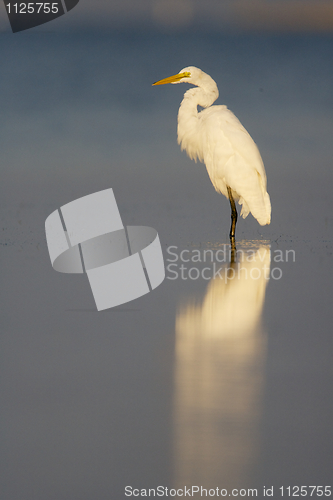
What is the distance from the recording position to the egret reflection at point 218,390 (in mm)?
1314

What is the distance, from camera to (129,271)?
3418 millimetres

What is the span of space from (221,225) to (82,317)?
543 cm

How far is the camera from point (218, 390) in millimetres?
1753

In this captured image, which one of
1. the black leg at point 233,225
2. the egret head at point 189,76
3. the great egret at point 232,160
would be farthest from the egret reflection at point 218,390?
the egret head at point 189,76

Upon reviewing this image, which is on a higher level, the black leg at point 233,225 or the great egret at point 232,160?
the great egret at point 232,160

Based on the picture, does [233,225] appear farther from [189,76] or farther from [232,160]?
[189,76]

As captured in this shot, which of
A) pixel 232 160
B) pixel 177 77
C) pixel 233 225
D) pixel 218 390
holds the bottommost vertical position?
pixel 233 225

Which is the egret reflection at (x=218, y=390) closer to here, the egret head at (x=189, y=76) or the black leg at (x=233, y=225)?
the black leg at (x=233, y=225)

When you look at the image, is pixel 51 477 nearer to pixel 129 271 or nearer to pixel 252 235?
pixel 129 271

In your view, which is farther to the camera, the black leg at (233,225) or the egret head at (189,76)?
the egret head at (189,76)

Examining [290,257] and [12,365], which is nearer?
[12,365]

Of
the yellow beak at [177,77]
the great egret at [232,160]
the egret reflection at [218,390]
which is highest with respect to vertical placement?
the egret reflection at [218,390]

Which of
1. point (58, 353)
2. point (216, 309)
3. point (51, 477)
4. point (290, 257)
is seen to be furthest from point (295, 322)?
point (290, 257)

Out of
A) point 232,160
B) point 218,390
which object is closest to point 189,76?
point 232,160
